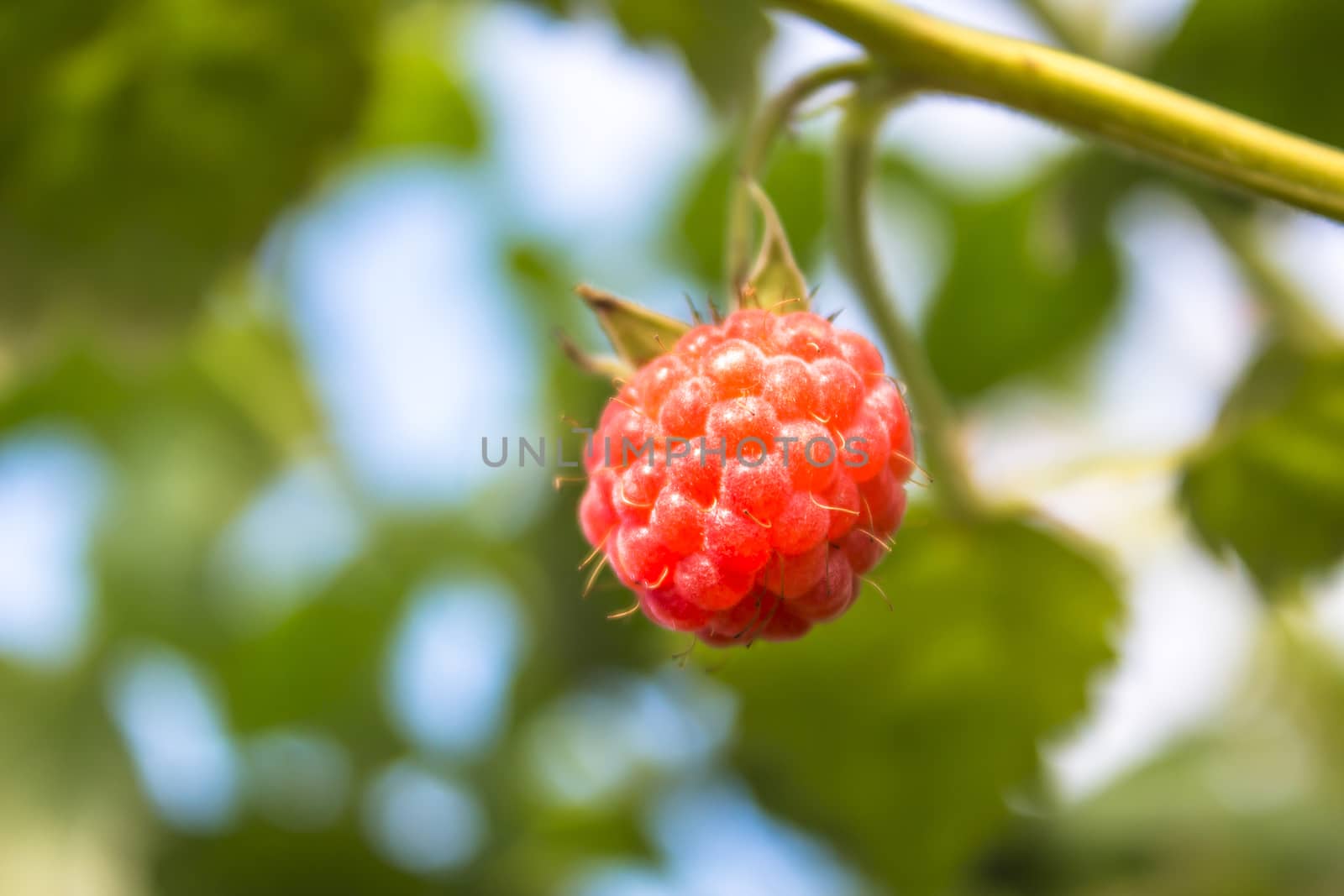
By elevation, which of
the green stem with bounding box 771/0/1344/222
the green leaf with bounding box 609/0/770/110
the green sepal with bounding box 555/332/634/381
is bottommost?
the green sepal with bounding box 555/332/634/381

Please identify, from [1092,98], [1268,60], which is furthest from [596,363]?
[1268,60]

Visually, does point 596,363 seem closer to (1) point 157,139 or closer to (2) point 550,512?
(1) point 157,139

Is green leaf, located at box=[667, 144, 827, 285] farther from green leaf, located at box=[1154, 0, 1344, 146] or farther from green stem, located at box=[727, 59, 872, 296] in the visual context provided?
green stem, located at box=[727, 59, 872, 296]

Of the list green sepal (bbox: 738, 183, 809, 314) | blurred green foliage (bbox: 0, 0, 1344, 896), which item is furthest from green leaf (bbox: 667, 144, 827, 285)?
green sepal (bbox: 738, 183, 809, 314)

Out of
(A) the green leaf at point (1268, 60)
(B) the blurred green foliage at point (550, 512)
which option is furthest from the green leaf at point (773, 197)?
(A) the green leaf at point (1268, 60)

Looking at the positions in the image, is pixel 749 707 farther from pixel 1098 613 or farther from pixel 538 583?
pixel 538 583

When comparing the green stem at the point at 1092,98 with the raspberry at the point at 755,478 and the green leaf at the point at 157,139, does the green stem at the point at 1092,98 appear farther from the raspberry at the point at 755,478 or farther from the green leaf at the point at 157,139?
the green leaf at the point at 157,139
